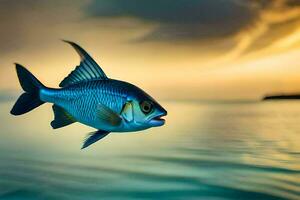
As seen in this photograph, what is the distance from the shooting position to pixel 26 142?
1556mm

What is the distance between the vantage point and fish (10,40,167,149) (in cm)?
100

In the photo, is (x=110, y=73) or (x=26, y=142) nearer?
(x=110, y=73)

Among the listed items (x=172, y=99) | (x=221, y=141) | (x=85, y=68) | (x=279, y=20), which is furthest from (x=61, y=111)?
(x=279, y=20)

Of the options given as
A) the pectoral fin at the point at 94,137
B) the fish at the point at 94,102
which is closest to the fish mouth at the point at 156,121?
the fish at the point at 94,102

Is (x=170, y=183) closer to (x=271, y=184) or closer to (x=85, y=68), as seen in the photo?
(x=271, y=184)

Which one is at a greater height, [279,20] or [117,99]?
[279,20]

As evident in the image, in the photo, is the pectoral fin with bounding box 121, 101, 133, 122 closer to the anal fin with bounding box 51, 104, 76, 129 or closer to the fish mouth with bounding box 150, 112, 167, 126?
the fish mouth with bounding box 150, 112, 167, 126

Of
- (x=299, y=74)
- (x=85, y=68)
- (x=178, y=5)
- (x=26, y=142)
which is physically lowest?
(x=26, y=142)

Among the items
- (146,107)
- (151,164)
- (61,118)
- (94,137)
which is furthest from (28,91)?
(151,164)

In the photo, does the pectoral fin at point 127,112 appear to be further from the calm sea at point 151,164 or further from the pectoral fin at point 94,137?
the calm sea at point 151,164

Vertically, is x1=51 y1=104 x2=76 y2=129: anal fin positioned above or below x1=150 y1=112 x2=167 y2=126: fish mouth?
above

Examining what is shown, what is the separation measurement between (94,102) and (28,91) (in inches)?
7.2

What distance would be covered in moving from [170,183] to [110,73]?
1.27 feet

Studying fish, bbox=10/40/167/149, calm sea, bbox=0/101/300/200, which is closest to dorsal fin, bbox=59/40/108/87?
fish, bbox=10/40/167/149
